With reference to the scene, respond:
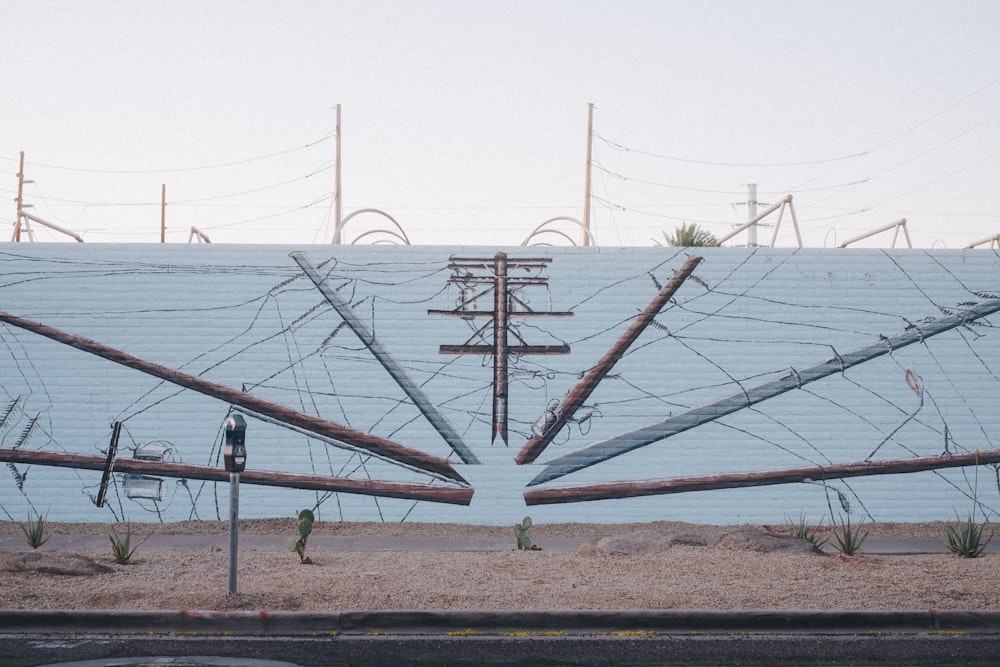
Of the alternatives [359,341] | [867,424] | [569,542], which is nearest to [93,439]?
[359,341]

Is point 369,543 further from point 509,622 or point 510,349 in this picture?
point 509,622

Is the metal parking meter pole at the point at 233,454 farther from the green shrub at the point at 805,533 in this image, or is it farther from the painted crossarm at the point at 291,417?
the green shrub at the point at 805,533

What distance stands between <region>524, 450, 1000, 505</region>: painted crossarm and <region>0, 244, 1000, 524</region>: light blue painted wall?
0.38ft

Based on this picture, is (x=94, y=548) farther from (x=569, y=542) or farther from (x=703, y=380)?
(x=703, y=380)

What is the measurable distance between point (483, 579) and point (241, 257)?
6.45m

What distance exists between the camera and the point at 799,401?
13.9 m

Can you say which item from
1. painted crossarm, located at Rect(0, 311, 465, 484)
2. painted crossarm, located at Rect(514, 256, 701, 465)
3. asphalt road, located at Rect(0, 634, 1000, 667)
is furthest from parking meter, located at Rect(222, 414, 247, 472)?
painted crossarm, located at Rect(514, 256, 701, 465)

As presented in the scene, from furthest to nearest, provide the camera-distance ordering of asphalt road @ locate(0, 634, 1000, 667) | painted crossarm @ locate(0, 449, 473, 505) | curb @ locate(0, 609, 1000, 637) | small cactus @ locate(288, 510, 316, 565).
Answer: painted crossarm @ locate(0, 449, 473, 505) < small cactus @ locate(288, 510, 316, 565) < curb @ locate(0, 609, 1000, 637) < asphalt road @ locate(0, 634, 1000, 667)

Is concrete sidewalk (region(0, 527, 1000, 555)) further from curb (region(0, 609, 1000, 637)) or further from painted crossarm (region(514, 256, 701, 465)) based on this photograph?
curb (region(0, 609, 1000, 637))

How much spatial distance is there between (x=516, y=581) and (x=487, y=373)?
4.71 meters

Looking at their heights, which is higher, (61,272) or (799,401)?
(61,272)

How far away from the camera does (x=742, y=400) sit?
Result: 13875 mm

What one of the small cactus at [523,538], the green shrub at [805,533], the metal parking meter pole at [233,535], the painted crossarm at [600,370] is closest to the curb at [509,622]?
the metal parking meter pole at [233,535]

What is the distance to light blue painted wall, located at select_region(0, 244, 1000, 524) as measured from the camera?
1368 cm
